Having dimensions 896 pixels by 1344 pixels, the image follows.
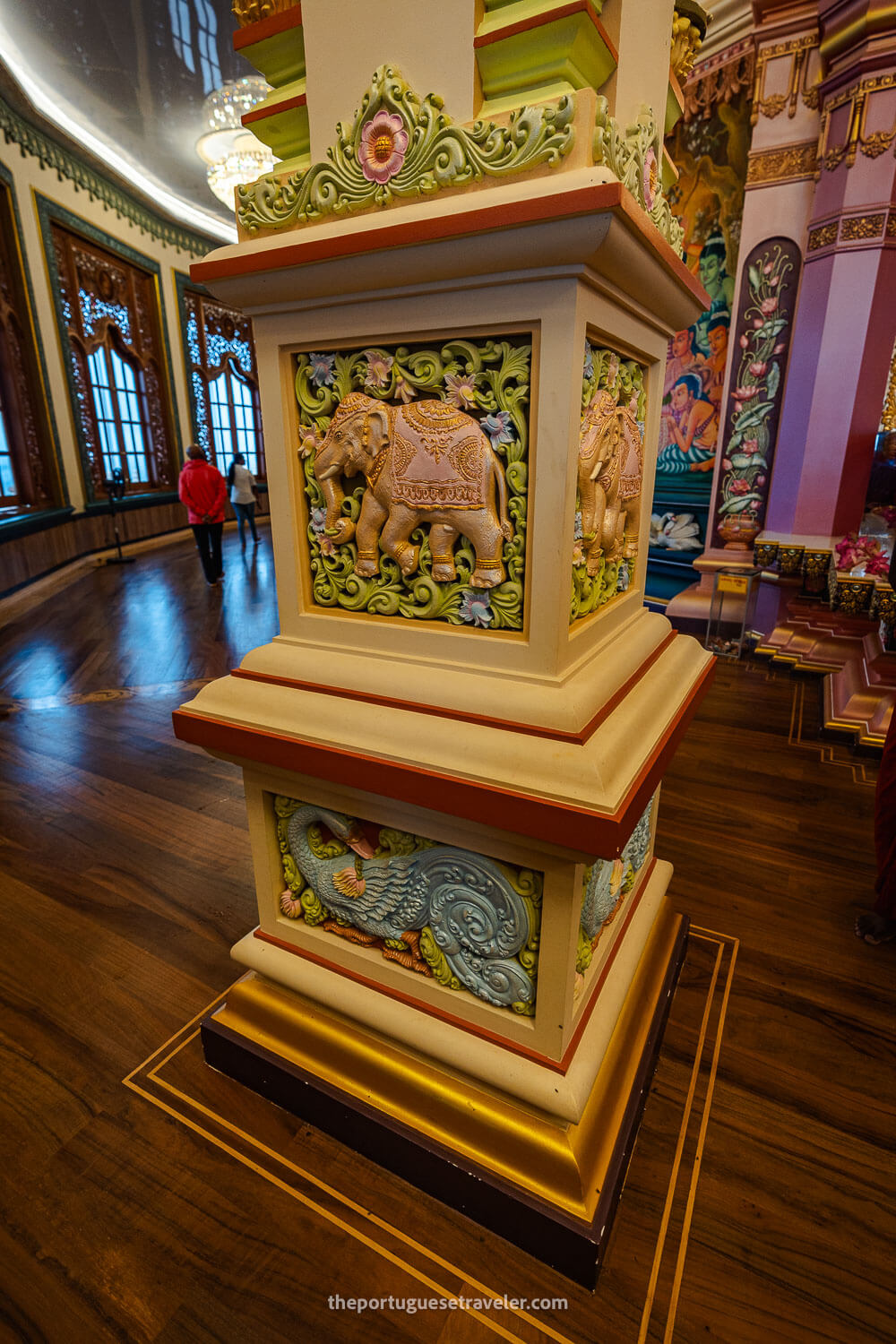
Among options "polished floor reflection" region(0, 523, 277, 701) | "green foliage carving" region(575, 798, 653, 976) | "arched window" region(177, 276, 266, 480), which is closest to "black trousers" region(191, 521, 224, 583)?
"polished floor reflection" region(0, 523, 277, 701)

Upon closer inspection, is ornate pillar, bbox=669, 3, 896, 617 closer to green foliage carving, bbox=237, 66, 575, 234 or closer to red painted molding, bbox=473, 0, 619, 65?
red painted molding, bbox=473, 0, 619, 65

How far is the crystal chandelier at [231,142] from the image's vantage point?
528cm

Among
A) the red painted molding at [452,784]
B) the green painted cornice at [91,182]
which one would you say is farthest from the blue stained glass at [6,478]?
the red painted molding at [452,784]

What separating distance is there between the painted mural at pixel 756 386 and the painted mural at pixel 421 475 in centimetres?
422

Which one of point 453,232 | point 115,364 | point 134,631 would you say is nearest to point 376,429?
point 453,232

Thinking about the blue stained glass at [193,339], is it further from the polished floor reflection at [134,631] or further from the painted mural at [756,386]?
the painted mural at [756,386]

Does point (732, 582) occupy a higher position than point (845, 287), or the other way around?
point (845, 287)

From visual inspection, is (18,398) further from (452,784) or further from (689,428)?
(452,784)

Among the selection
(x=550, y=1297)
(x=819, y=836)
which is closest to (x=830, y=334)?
(x=819, y=836)

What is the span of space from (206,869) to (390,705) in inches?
53.0

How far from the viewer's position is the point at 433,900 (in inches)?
40.9

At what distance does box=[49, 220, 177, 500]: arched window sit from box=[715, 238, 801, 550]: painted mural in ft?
21.2

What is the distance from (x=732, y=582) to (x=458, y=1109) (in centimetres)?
391

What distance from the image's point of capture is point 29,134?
603 cm
